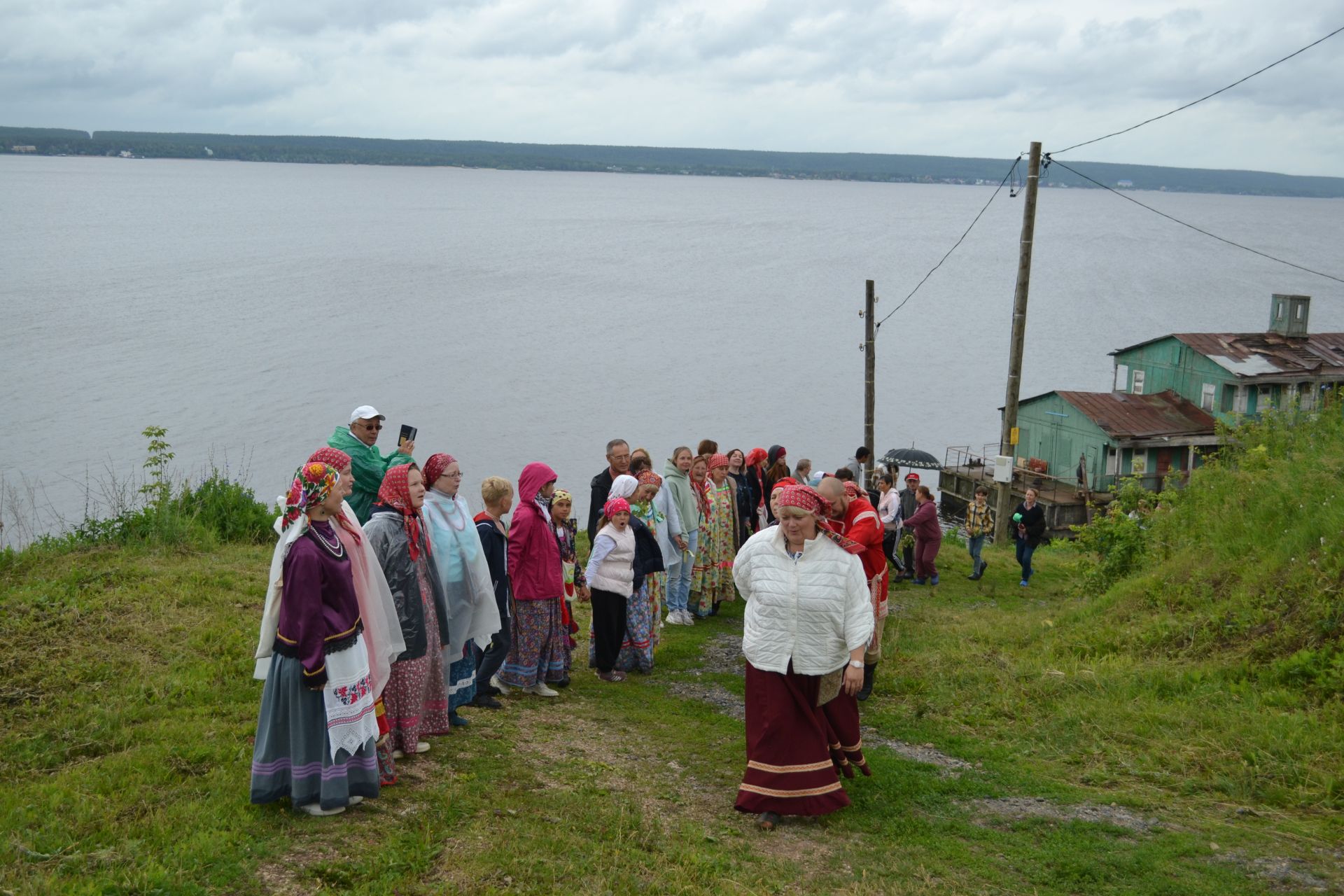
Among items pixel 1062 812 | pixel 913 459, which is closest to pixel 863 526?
pixel 1062 812

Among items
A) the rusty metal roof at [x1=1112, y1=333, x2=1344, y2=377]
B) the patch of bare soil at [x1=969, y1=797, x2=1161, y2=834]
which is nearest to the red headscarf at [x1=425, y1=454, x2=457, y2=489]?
the patch of bare soil at [x1=969, y1=797, x2=1161, y2=834]

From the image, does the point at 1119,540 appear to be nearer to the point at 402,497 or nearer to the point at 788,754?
the point at 788,754

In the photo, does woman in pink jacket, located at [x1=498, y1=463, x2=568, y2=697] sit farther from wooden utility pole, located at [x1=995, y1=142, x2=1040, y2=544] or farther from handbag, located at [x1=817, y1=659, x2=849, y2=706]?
wooden utility pole, located at [x1=995, y1=142, x2=1040, y2=544]

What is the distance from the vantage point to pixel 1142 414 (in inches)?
1515

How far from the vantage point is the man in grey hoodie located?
489 inches

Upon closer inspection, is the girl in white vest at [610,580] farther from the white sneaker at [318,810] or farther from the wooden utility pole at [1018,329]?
the wooden utility pole at [1018,329]

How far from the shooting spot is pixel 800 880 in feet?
18.9

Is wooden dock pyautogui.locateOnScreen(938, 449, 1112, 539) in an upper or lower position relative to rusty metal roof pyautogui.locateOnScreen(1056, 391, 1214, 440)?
lower

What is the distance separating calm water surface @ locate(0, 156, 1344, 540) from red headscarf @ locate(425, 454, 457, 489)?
1283 centimetres

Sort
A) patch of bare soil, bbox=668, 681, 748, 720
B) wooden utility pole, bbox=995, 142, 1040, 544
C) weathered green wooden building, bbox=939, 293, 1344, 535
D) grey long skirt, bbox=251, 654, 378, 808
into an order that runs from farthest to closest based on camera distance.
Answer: weathered green wooden building, bbox=939, 293, 1344, 535
wooden utility pole, bbox=995, 142, 1040, 544
patch of bare soil, bbox=668, 681, 748, 720
grey long skirt, bbox=251, 654, 378, 808

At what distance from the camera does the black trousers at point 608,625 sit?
9781 millimetres

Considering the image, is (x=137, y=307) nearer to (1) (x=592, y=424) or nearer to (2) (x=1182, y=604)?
(1) (x=592, y=424)

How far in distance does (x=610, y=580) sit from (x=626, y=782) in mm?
2748

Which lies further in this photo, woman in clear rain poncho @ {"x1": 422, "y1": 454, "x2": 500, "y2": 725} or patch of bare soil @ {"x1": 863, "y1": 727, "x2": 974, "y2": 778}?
patch of bare soil @ {"x1": 863, "y1": 727, "x2": 974, "y2": 778}
